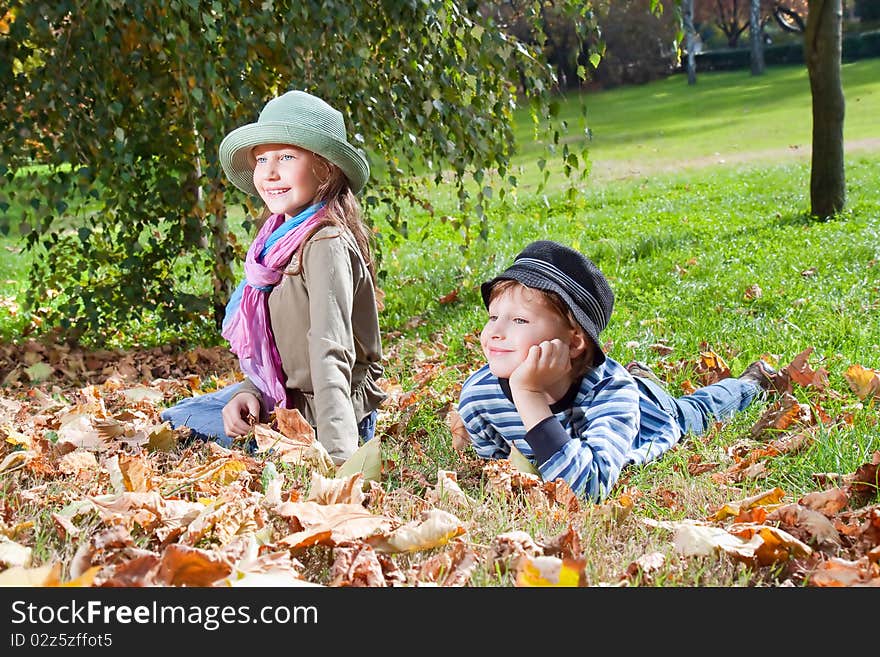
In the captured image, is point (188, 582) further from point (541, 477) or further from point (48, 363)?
point (48, 363)

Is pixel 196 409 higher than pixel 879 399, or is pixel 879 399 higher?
pixel 196 409

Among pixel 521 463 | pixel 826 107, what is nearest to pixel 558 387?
pixel 521 463

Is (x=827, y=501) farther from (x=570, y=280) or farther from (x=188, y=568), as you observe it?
(x=188, y=568)

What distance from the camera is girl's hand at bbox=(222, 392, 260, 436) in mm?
3143

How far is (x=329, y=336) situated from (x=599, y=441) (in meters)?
0.87

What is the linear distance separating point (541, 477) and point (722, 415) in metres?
0.90

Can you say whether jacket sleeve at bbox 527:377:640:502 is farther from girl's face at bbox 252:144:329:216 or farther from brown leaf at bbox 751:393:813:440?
girl's face at bbox 252:144:329:216

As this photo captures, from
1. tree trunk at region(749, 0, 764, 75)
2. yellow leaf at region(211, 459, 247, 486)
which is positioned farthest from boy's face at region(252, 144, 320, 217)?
tree trunk at region(749, 0, 764, 75)

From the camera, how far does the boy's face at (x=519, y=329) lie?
271 centimetres

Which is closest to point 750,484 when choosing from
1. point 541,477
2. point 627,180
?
point 541,477

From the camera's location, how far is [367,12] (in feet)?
13.2

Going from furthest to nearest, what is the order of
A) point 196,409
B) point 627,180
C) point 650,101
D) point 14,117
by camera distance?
1. point 650,101
2. point 627,180
3. point 14,117
4. point 196,409

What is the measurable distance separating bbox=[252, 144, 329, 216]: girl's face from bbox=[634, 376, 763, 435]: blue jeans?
48.7 inches

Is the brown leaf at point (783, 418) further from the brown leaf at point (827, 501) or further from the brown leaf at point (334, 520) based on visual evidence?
the brown leaf at point (334, 520)
